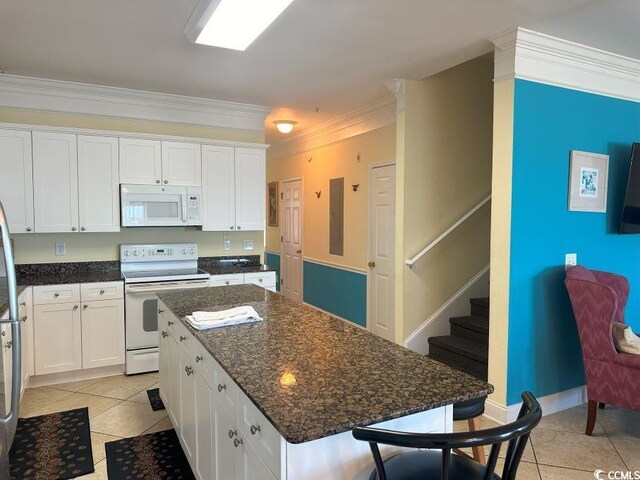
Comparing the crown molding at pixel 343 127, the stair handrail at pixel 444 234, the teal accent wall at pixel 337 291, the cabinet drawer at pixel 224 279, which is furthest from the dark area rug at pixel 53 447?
the crown molding at pixel 343 127

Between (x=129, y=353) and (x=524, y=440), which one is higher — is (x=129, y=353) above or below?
below

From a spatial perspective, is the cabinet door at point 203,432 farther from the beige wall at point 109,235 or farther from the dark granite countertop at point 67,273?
the beige wall at point 109,235

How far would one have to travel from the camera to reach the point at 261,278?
14.8 feet

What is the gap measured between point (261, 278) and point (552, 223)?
2677 mm

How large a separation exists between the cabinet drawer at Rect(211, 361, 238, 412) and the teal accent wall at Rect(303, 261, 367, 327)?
3536 mm

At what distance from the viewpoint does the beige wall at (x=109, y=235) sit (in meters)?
4.03

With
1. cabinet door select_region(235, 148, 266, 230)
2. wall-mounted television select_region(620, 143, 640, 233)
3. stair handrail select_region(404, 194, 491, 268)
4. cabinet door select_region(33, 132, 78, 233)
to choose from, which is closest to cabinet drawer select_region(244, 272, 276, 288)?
cabinet door select_region(235, 148, 266, 230)

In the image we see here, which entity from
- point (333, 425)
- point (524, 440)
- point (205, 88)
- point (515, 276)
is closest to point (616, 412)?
point (515, 276)

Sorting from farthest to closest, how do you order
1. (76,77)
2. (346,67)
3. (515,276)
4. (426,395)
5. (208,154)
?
(208,154) < (76,77) < (346,67) < (515,276) < (426,395)

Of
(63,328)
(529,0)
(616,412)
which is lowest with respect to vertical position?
(616,412)

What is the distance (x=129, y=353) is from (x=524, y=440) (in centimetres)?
359

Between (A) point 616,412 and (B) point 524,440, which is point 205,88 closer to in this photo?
(B) point 524,440

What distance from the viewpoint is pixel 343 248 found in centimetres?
567

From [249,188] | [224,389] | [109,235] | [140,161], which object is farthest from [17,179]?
[224,389]
